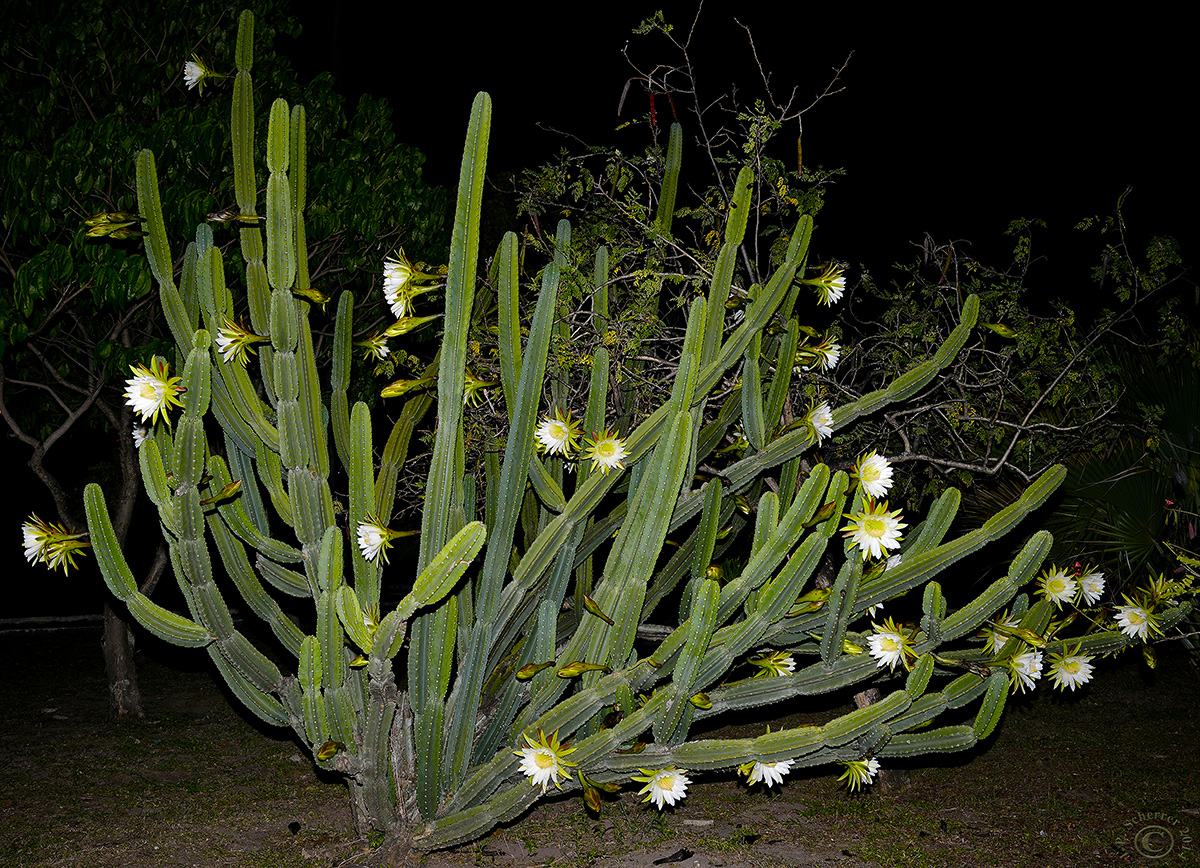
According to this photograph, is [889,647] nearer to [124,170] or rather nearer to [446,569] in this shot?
[446,569]

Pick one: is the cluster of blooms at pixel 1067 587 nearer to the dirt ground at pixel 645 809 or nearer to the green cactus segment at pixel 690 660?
the dirt ground at pixel 645 809

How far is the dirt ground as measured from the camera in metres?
3.69

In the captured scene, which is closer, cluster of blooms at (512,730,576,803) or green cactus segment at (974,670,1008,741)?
cluster of blooms at (512,730,576,803)

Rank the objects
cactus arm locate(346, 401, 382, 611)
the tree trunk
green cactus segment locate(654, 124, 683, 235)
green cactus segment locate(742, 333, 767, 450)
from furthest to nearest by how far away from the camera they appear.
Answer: the tree trunk, green cactus segment locate(654, 124, 683, 235), green cactus segment locate(742, 333, 767, 450), cactus arm locate(346, 401, 382, 611)

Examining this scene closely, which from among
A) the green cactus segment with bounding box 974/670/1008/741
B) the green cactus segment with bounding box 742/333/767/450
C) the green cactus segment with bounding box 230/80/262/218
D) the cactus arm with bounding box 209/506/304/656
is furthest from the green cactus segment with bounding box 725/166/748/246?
the cactus arm with bounding box 209/506/304/656

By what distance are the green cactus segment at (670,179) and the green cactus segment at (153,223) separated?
1965mm

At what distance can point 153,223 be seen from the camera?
3303mm

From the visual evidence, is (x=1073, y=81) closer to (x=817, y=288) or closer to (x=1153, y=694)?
(x=1153, y=694)

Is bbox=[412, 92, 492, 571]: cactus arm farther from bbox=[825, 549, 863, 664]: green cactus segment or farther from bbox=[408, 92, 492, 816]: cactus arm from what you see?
bbox=[825, 549, 863, 664]: green cactus segment

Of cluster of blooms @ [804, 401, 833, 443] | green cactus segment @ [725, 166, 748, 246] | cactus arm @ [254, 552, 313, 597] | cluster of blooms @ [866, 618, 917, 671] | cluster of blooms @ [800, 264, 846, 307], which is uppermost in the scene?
green cactus segment @ [725, 166, 748, 246]

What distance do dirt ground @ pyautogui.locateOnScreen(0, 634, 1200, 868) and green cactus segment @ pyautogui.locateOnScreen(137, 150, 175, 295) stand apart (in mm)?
2118

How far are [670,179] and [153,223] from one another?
213cm

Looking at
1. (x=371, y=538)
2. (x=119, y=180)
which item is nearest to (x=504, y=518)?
(x=371, y=538)

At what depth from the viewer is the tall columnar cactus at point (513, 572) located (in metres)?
3.02
